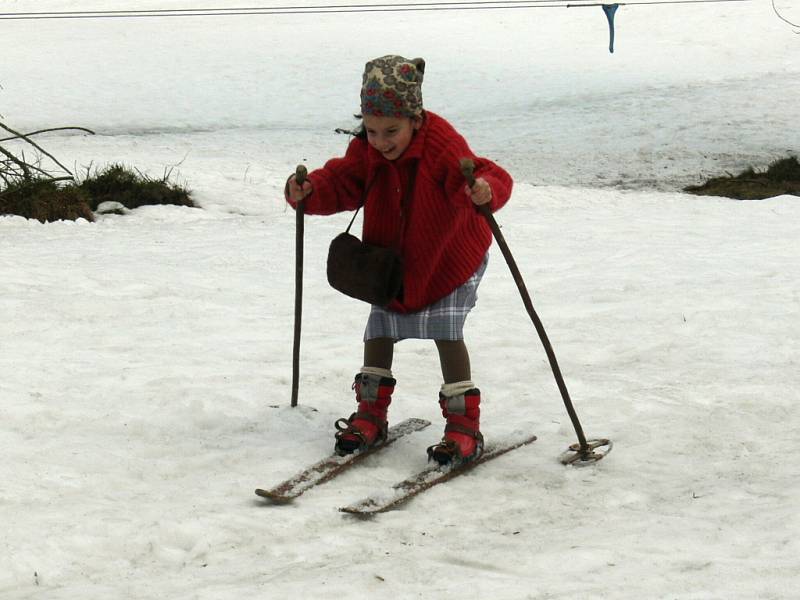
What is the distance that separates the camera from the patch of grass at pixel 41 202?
9.55 meters

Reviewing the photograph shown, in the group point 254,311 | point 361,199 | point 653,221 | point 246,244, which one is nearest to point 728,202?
point 653,221

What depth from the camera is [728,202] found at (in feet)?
36.4

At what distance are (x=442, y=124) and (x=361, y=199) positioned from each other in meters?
0.45

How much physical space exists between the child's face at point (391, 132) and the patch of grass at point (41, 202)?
5837 millimetres

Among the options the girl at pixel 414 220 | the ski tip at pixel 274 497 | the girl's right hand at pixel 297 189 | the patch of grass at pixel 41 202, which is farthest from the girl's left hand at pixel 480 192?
the patch of grass at pixel 41 202

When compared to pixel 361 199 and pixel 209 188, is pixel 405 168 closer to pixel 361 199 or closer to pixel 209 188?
pixel 361 199

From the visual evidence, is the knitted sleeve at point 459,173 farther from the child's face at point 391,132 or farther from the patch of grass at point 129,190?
the patch of grass at point 129,190

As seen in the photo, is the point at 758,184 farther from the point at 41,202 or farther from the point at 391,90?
the point at 391,90

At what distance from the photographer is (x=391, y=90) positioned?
416 centimetres

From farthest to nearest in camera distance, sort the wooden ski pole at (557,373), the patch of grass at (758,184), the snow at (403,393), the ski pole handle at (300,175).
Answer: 1. the patch of grass at (758,184)
2. the ski pole handle at (300,175)
3. the wooden ski pole at (557,373)
4. the snow at (403,393)

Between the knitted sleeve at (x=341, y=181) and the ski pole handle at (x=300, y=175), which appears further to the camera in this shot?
the knitted sleeve at (x=341, y=181)

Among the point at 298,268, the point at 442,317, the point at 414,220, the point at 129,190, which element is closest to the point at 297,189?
the point at 298,268

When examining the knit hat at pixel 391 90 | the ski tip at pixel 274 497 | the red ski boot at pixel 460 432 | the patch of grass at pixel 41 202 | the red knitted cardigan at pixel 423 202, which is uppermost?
the knit hat at pixel 391 90

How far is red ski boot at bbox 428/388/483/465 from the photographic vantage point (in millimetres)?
4449
